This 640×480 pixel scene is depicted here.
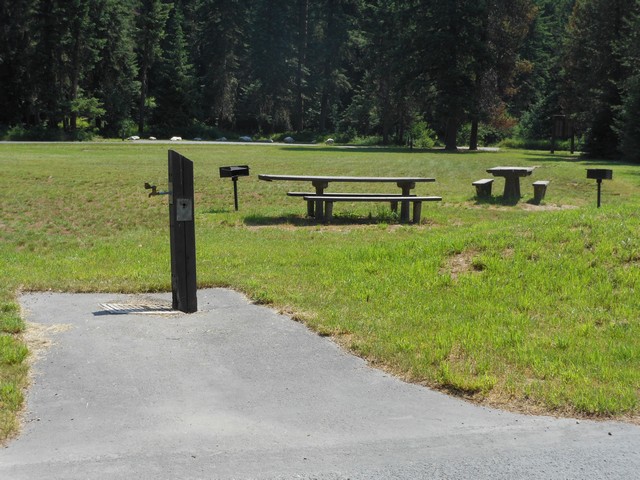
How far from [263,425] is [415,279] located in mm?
3994

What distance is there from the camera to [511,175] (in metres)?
19.1

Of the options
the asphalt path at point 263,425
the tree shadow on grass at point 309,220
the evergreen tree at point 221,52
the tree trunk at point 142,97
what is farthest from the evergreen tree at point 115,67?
the asphalt path at point 263,425

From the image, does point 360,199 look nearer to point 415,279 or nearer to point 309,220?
point 309,220

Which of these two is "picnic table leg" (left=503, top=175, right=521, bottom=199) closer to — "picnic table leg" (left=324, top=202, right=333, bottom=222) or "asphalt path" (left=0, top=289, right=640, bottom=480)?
"picnic table leg" (left=324, top=202, right=333, bottom=222)

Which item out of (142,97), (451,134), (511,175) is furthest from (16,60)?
(511,175)

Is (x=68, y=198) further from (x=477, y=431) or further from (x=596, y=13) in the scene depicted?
(x=596, y=13)

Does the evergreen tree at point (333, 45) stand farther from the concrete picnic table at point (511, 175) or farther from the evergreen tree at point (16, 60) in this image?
the concrete picnic table at point (511, 175)

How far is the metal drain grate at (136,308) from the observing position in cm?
745

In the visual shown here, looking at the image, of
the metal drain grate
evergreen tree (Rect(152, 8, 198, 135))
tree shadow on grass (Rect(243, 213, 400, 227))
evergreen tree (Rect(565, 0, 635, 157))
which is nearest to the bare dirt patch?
the metal drain grate

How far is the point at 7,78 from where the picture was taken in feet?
191

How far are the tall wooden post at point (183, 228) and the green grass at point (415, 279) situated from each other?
2.63 ft

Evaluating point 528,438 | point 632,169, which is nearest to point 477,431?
point 528,438

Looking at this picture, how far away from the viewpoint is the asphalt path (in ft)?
13.4

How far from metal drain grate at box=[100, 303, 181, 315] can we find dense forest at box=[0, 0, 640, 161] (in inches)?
1336
